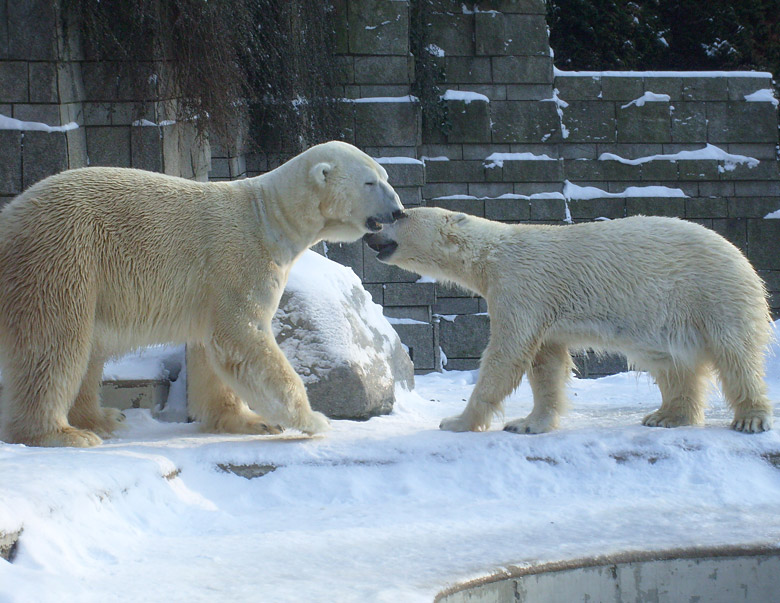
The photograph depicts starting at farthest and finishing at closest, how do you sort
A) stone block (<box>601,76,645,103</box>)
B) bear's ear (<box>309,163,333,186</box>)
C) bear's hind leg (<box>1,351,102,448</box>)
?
1. stone block (<box>601,76,645,103</box>)
2. bear's ear (<box>309,163,333,186</box>)
3. bear's hind leg (<box>1,351,102,448</box>)

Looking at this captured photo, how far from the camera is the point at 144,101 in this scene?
5160 mm

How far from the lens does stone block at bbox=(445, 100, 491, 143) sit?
8.39m

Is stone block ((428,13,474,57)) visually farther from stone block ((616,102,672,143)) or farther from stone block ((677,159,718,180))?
stone block ((677,159,718,180))

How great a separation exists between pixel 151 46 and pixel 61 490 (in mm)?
3151

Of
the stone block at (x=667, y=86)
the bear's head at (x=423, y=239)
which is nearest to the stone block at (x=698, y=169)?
the stone block at (x=667, y=86)

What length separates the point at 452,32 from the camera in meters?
8.36

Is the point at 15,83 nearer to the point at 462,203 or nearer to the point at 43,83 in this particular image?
the point at 43,83

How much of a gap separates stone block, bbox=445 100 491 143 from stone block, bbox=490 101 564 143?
85mm

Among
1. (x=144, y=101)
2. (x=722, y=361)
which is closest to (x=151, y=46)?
(x=144, y=101)

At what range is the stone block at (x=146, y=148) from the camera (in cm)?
521

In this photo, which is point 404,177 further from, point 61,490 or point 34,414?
point 61,490

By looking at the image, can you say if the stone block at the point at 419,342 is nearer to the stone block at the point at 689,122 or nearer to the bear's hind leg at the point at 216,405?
the stone block at the point at 689,122

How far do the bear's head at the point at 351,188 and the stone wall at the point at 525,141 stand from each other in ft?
11.1

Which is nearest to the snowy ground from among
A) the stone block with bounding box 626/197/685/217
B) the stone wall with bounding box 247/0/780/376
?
the stone wall with bounding box 247/0/780/376
